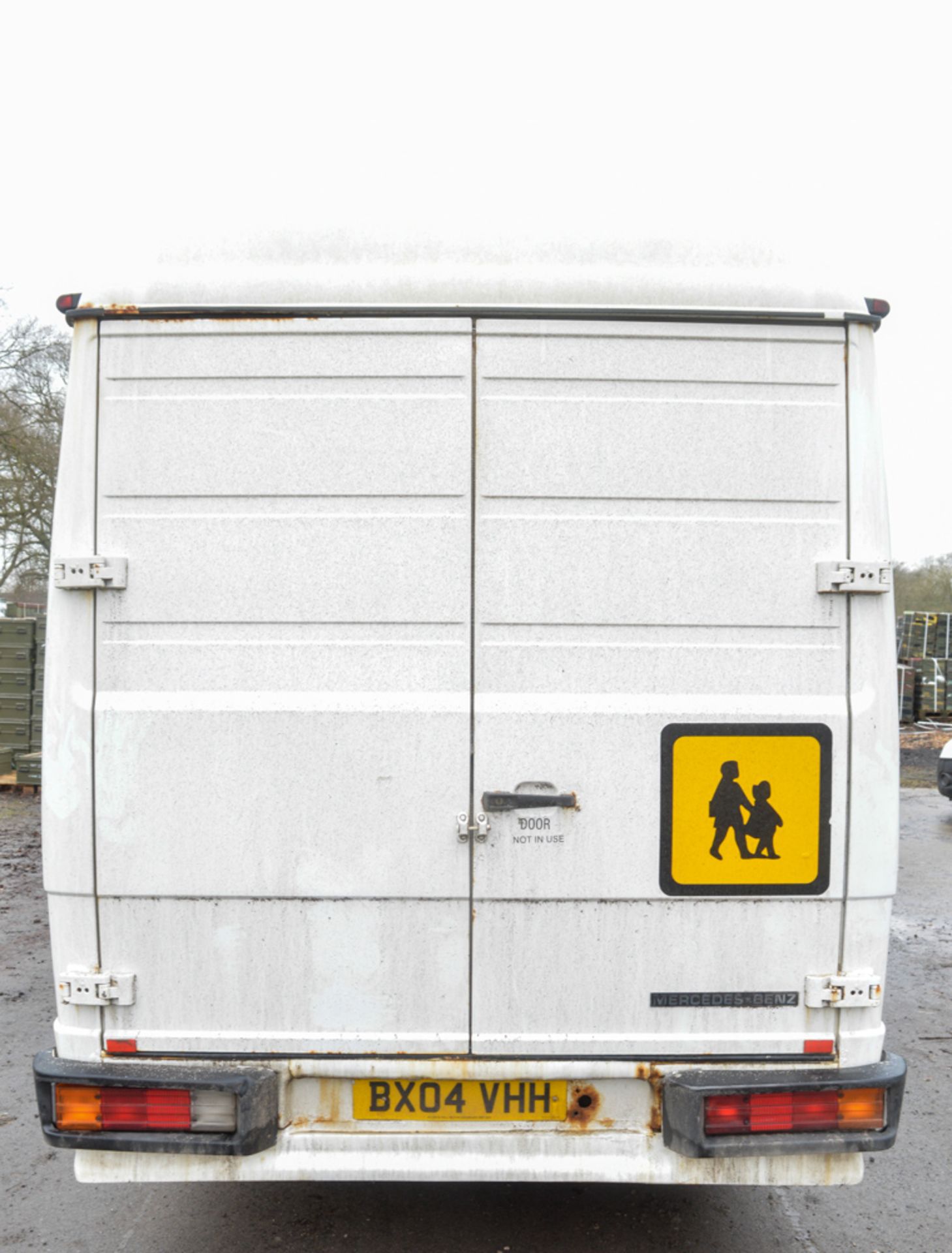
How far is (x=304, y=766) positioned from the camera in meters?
2.70

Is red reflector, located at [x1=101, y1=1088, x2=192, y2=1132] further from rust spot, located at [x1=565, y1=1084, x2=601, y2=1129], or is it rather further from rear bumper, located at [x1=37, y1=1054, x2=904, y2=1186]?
rust spot, located at [x1=565, y1=1084, x2=601, y2=1129]

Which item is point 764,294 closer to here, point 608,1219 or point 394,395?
point 394,395

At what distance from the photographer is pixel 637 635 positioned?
2.71 metres

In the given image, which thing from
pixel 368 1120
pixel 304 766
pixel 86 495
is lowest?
pixel 368 1120

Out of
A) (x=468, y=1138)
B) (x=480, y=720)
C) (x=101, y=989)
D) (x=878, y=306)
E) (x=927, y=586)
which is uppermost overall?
(x=927, y=586)

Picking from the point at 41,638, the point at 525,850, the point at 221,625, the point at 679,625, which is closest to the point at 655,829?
the point at 525,850

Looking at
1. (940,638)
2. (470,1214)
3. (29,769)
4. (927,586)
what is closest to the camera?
(470,1214)

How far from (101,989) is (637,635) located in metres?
1.70

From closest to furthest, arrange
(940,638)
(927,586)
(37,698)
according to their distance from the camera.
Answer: (37,698) < (940,638) < (927,586)

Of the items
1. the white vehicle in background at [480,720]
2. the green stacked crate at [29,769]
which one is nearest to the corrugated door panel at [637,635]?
the white vehicle in background at [480,720]

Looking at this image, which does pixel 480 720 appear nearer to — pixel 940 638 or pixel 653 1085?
pixel 653 1085

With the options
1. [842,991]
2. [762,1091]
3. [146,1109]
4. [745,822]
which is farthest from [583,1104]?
[146,1109]

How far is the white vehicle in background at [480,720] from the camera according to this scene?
8.85 ft

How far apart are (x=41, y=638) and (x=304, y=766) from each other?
11.8m
